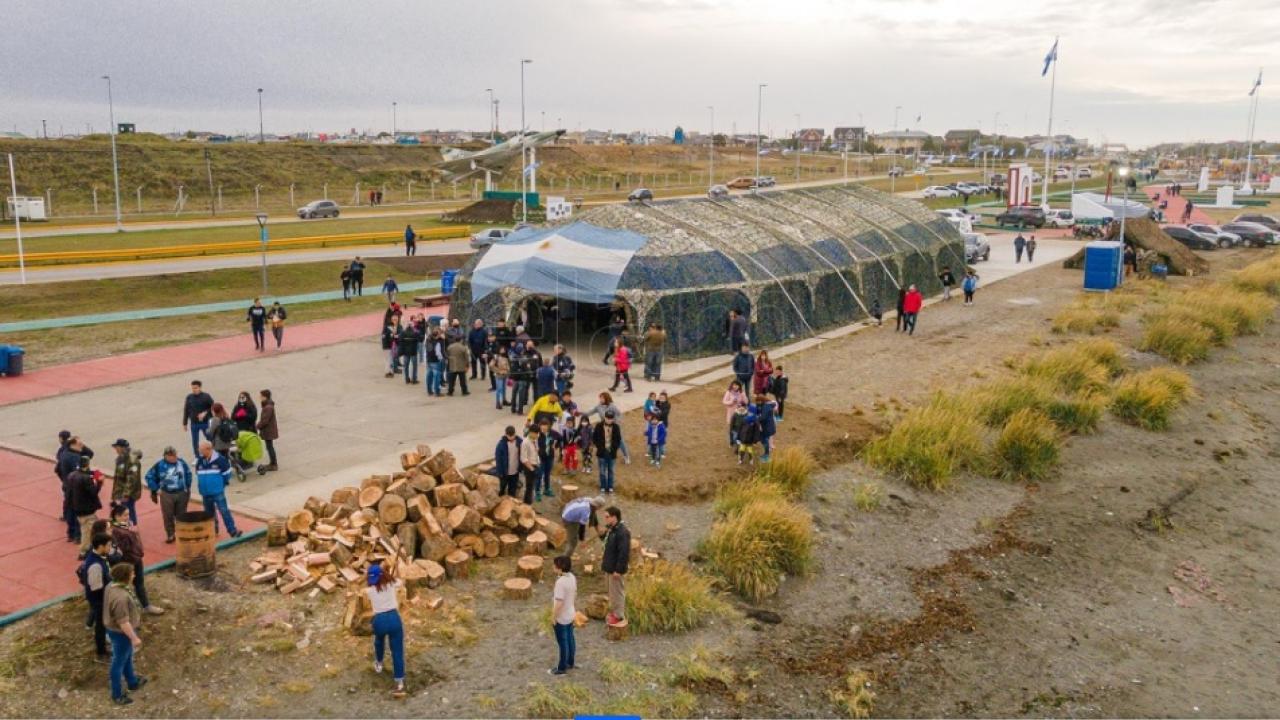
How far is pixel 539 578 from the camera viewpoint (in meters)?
12.6

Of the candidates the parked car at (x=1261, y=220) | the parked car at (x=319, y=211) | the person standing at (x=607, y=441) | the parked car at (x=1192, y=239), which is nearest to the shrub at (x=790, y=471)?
the person standing at (x=607, y=441)

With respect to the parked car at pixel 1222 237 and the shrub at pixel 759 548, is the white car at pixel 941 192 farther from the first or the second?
the shrub at pixel 759 548

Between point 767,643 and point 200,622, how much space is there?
6282 millimetres

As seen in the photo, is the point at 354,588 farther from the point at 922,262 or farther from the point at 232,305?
the point at 922,262

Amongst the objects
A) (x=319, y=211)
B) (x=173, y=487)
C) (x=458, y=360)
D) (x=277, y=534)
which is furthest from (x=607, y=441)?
(x=319, y=211)

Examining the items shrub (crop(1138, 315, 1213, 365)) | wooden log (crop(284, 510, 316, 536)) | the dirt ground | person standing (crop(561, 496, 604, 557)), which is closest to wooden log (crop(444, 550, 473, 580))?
the dirt ground

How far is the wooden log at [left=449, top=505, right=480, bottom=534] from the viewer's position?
42.9ft

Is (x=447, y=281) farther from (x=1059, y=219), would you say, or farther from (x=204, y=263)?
(x=1059, y=219)

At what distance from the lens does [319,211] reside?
6159 centimetres

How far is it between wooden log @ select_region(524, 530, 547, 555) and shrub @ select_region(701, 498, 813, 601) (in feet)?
6.96

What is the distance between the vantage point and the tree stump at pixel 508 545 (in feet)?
43.4

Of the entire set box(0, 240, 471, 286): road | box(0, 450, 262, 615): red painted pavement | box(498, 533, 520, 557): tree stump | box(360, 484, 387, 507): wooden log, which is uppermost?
box(0, 240, 471, 286): road

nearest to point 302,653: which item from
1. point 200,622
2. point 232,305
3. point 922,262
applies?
point 200,622

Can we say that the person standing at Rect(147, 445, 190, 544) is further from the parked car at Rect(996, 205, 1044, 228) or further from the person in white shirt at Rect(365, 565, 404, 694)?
the parked car at Rect(996, 205, 1044, 228)
